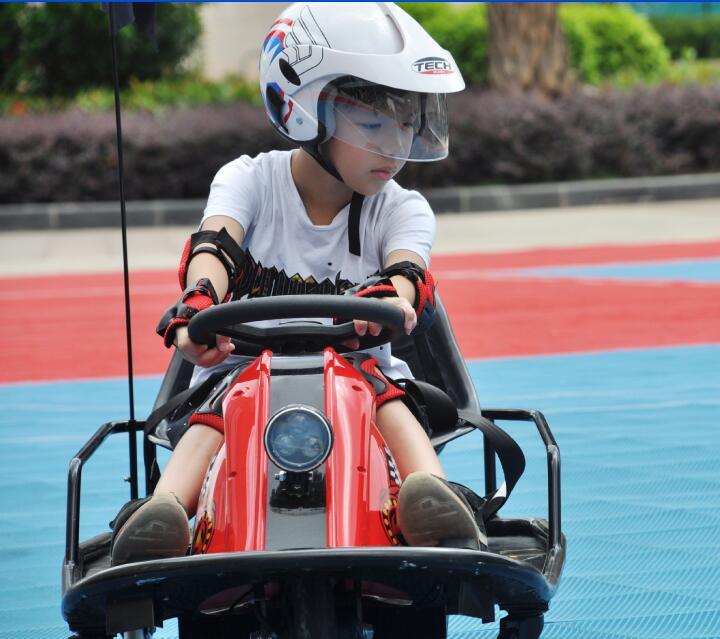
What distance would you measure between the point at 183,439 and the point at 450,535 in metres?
0.64

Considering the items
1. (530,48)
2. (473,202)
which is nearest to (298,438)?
(473,202)

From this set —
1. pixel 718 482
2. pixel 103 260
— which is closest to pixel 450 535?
pixel 718 482

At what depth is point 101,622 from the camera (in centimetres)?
237

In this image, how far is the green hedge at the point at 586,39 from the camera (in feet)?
64.5

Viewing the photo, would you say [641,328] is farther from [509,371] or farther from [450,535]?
[450,535]

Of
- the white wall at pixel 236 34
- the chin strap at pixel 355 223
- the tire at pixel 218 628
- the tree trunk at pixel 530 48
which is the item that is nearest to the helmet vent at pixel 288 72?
the chin strap at pixel 355 223

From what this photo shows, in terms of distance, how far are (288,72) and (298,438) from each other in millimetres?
1009

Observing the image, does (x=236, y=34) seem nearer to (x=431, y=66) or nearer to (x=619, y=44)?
(x=619, y=44)

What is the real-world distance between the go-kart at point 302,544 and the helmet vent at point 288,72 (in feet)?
1.99

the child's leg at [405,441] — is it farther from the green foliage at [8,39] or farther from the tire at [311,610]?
the green foliage at [8,39]

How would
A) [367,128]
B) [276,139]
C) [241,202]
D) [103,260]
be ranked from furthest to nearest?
[276,139] → [103,260] → [241,202] → [367,128]

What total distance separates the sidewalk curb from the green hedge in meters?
4.67

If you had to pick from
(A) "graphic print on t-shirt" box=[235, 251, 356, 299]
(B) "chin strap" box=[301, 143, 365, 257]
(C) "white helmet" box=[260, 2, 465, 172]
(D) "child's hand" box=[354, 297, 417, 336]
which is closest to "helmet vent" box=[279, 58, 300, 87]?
(C) "white helmet" box=[260, 2, 465, 172]

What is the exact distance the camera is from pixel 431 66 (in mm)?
2881
